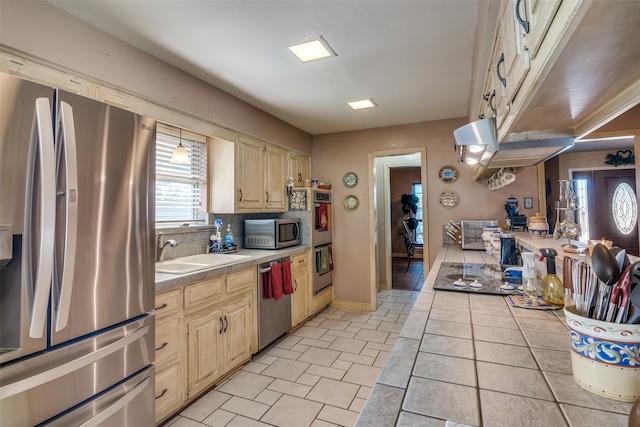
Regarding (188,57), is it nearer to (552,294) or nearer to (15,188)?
(15,188)

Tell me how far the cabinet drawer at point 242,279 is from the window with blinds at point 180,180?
77 centimetres

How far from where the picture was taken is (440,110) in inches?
138

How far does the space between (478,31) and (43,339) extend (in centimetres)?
271

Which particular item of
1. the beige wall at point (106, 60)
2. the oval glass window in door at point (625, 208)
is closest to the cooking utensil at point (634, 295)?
the oval glass window in door at point (625, 208)

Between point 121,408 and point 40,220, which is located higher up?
point 40,220

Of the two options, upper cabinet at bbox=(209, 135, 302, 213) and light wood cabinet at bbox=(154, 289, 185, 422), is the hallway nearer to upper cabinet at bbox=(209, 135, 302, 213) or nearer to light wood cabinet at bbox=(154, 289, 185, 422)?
upper cabinet at bbox=(209, 135, 302, 213)

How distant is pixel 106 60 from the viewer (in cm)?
189

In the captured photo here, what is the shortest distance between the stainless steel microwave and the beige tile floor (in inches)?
40.4

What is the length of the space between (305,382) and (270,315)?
2.53 ft

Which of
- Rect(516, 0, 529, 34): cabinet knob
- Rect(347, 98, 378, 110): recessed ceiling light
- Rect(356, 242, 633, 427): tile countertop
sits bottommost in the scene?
Rect(356, 242, 633, 427): tile countertop

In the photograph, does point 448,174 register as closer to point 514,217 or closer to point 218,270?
point 514,217

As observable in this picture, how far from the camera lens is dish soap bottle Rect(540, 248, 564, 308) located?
1306mm

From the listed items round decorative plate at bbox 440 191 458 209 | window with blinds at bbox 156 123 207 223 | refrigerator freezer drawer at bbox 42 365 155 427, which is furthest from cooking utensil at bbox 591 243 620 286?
round decorative plate at bbox 440 191 458 209

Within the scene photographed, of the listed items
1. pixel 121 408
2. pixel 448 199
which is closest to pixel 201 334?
pixel 121 408
